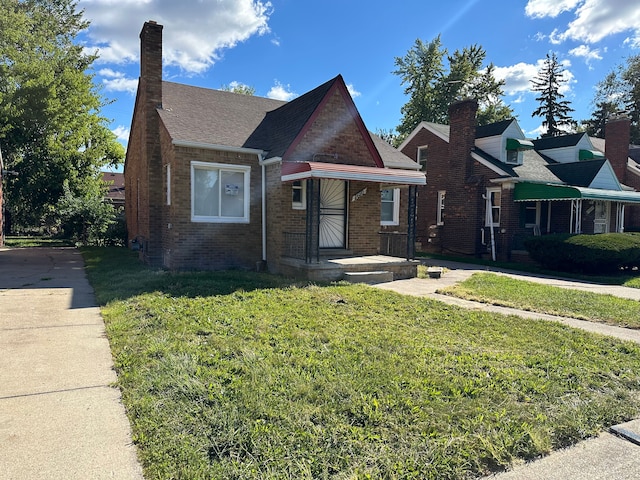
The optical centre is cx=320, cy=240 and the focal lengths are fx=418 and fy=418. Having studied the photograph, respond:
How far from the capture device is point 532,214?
60.3 feet

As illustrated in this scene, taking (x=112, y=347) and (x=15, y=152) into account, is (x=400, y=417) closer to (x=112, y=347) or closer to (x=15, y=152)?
(x=112, y=347)

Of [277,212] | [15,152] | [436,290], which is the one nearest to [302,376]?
[436,290]

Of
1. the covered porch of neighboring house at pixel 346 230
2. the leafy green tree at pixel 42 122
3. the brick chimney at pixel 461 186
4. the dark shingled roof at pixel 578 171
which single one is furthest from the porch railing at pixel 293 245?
the leafy green tree at pixel 42 122

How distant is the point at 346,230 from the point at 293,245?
2.02m

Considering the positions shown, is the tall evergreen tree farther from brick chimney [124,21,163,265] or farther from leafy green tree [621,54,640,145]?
brick chimney [124,21,163,265]

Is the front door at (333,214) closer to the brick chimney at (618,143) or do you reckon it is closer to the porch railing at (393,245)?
the porch railing at (393,245)

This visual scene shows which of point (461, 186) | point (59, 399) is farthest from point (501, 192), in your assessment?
point (59, 399)

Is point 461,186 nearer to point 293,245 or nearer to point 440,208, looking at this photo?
point 440,208

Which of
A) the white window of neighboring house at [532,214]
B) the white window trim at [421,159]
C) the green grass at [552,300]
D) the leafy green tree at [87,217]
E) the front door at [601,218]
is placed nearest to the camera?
the green grass at [552,300]

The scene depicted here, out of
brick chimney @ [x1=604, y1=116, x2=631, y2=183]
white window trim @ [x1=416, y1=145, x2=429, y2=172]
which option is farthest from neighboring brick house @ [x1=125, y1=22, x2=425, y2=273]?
brick chimney @ [x1=604, y1=116, x2=631, y2=183]

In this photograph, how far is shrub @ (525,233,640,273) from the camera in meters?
12.9

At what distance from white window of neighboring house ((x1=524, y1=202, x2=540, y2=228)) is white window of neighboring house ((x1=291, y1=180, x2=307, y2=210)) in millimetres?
11206

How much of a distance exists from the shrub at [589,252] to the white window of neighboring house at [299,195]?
869 centimetres

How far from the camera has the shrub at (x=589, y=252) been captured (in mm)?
12906
